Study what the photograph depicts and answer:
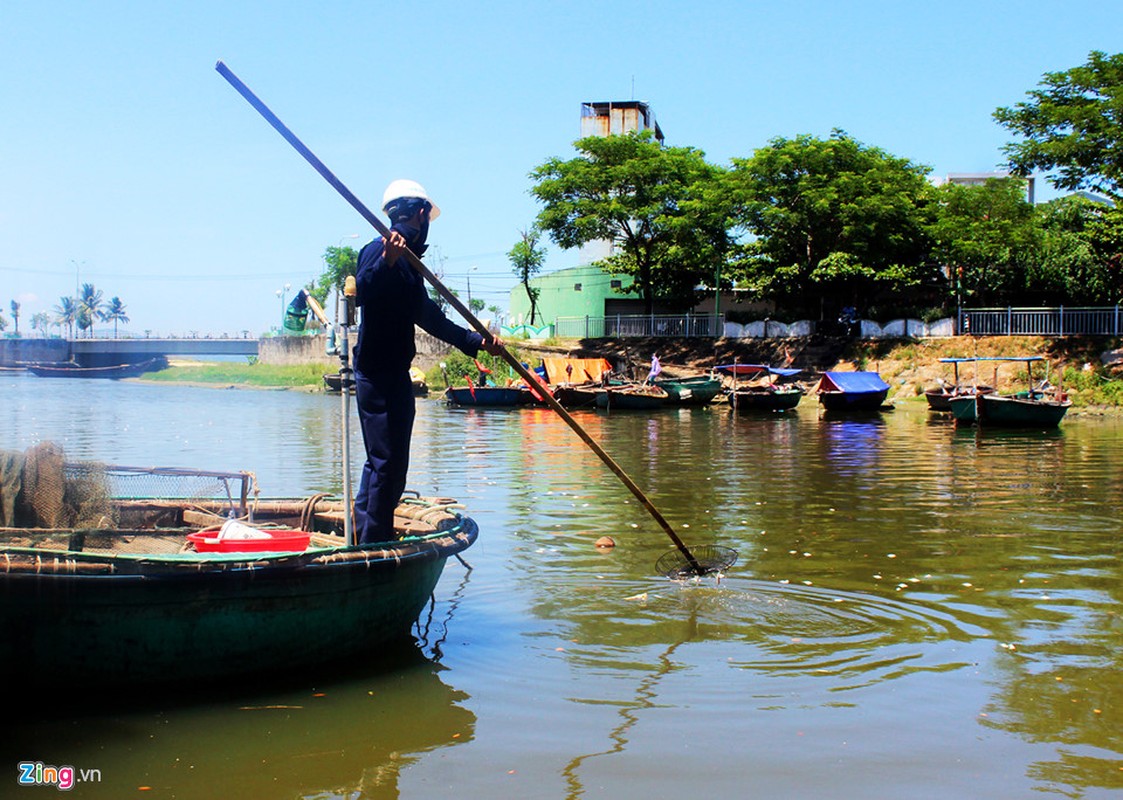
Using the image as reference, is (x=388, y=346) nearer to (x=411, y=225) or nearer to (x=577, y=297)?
(x=411, y=225)

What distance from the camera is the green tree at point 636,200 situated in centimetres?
4250

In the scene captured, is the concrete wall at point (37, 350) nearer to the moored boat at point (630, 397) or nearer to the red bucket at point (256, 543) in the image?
the moored boat at point (630, 397)

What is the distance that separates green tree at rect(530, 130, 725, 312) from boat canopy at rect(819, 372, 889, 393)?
406 inches

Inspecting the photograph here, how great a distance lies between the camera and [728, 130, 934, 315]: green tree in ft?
129

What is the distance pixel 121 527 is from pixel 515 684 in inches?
120

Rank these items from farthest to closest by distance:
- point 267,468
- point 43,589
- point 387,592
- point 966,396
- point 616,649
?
point 966,396 → point 267,468 → point 616,649 → point 387,592 → point 43,589

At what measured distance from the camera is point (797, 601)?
7195 mm

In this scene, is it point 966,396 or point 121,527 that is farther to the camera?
point 966,396

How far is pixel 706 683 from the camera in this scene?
554cm

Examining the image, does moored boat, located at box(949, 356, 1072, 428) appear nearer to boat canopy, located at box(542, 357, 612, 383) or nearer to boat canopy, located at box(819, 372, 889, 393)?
boat canopy, located at box(819, 372, 889, 393)

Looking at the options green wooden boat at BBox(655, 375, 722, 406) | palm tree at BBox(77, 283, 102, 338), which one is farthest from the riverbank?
palm tree at BBox(77, 283, 102, 338)

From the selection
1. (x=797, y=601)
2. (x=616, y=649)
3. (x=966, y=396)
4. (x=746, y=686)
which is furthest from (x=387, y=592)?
(x=966, y=396)

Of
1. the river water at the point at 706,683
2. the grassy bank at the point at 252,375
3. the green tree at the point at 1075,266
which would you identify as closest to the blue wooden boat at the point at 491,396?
the green tree at the point at 1075,266

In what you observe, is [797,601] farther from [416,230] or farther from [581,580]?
[416,230]
